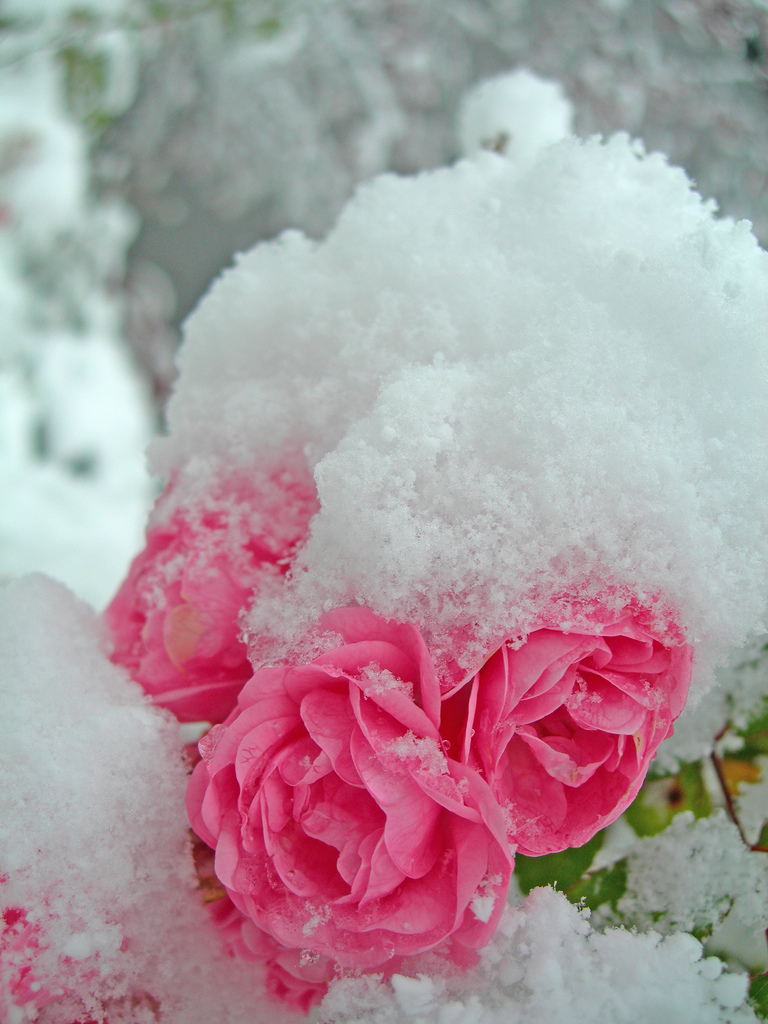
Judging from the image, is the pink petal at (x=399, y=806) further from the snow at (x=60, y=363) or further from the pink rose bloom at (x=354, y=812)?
the snow at (x=60, y=363)

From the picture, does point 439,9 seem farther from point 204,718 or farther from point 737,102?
point 204,718

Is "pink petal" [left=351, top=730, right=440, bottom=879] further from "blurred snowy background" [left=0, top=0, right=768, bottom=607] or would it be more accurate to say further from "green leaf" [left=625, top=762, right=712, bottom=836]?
"blurred snowy background" [left=0, top=0, right=768, bottom=607]

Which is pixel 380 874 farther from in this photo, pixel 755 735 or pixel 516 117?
pixel 516 117

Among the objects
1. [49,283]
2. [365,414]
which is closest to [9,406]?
[49,283]

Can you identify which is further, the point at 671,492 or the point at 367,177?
the point at 367,177

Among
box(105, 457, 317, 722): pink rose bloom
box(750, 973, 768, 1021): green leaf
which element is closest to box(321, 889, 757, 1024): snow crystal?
box(750, 973, 768, 1021): green leaf

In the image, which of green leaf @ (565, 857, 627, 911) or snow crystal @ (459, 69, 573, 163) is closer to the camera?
green leaf @ (565, 857, 627, 911)

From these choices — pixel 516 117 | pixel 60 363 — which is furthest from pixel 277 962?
pixel 60 363
